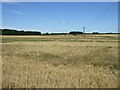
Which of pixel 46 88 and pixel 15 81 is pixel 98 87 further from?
pixel 15 81

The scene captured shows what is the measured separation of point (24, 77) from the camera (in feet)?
17.9

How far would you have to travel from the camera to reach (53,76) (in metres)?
5.59

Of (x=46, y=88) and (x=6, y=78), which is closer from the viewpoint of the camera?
(x=46, y=88)

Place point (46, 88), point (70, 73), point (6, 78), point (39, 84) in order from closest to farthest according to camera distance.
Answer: point (46, 88)
point (39, 84)
point (6, 78)
point (70, 73)

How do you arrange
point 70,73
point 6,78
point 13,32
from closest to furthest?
1. point 6,78
2. point 70,73
3. point 13,32

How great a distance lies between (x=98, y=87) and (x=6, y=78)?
292cm

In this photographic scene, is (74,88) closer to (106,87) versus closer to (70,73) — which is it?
(106,87)

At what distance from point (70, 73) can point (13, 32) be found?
122644 millimetres

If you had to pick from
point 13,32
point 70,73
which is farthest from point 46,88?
point 13,32

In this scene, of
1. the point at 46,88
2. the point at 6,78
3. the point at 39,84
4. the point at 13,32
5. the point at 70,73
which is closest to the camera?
the point at 46,88

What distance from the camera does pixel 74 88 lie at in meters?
4.50

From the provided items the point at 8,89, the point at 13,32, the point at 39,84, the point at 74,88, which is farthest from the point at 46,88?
the point at 13,32

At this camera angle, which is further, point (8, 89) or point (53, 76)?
point (53, 76)

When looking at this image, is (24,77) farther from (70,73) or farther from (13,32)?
(13,32)
